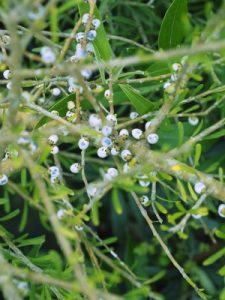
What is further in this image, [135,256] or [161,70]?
[135,256]

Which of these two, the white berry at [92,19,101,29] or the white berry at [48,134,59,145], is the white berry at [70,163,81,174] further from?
the white berry at [92,19,101,29]

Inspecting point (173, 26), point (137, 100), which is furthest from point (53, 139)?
point (173, 26)

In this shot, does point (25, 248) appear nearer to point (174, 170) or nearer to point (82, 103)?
point (82, 103)

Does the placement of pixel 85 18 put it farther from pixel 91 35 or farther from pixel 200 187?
pixel 200 187

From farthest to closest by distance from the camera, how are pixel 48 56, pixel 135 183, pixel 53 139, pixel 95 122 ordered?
pixel 135 183 < pixel 53 139 < pixel 95 122 < pixel 48 56

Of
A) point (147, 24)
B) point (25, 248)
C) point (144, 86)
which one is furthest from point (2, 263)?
point (147, 24)

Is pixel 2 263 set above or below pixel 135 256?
above
